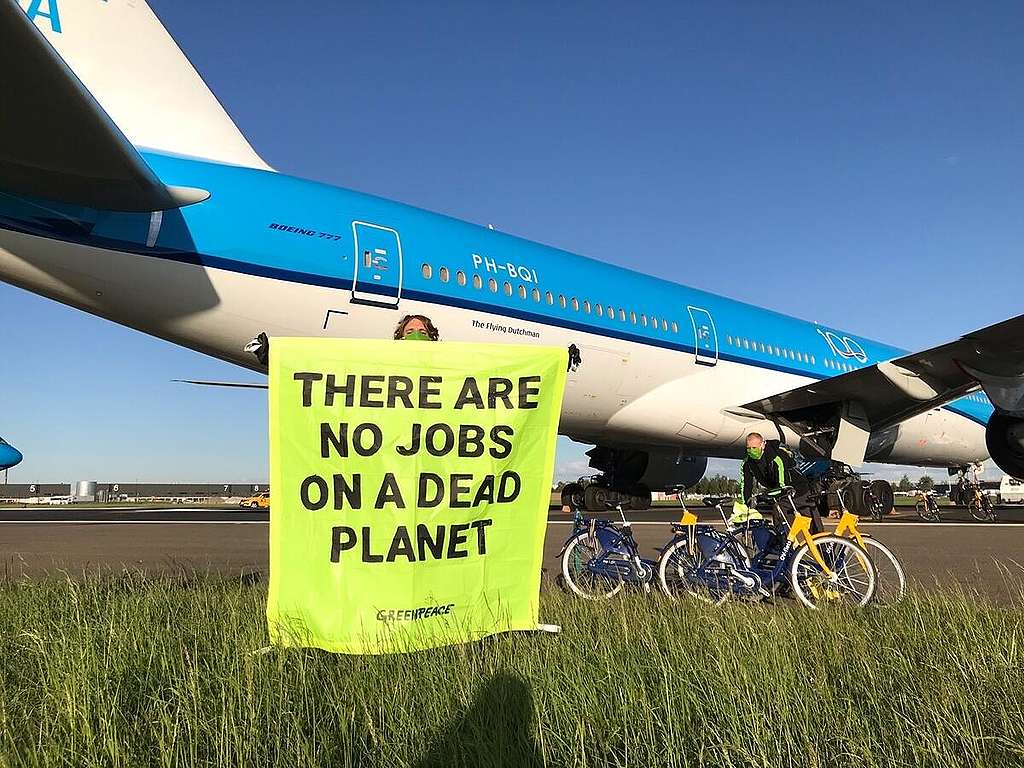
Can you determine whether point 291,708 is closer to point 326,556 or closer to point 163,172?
point 326,556

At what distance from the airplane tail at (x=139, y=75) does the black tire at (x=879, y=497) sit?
15144 millimetres

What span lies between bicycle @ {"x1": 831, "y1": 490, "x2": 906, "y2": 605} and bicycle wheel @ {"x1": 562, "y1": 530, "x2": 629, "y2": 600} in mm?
1841

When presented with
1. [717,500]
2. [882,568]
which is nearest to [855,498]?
[717,500]

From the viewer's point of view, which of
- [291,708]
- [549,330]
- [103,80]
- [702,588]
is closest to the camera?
[291,708]

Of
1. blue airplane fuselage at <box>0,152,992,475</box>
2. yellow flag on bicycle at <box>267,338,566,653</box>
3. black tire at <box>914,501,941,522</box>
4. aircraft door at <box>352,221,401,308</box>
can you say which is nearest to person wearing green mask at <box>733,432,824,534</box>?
yellow flag on bicycle at <box>267,338,566,653</box>

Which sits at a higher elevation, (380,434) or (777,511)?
(380,434)

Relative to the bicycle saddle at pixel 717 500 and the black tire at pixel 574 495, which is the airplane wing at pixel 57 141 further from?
the black tire at pixel 574 495

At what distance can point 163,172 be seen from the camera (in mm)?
8922

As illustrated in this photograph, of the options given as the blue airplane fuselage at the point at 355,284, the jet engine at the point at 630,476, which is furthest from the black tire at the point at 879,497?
the blue airplane fuselage at the point at 355,284

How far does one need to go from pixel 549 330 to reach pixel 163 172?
5.86 m

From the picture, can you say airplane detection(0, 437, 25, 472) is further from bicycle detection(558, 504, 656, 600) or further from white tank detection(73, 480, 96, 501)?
white tank detection(73, 480, 96, 501)

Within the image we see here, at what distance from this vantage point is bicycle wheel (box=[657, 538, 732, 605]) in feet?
20.1

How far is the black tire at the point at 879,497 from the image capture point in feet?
56.6

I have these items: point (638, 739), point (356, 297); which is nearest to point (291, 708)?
point (638, 739)
